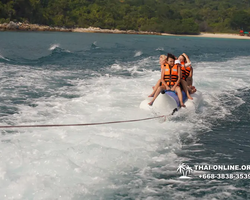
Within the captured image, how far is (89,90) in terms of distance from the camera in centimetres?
786

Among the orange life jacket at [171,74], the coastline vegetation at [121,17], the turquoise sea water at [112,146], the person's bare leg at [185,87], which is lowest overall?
the turquoise sea water at [112,146]

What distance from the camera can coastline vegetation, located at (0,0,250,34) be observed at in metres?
64.1

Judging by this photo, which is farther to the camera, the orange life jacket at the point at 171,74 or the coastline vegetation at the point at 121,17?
the coastline vegetation at the point at 121,17

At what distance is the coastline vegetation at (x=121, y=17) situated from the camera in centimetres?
6406

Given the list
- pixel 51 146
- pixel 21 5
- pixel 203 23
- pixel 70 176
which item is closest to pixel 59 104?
pixel 51 146

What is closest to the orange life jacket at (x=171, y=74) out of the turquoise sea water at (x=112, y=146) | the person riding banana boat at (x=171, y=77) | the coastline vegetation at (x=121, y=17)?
the person riding banana boat at (x=171, y=77)

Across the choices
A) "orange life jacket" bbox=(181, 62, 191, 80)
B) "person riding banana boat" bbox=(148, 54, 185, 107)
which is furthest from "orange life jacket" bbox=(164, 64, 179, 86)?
"orange life jacket" bbox=(181, 62, 191, 80)

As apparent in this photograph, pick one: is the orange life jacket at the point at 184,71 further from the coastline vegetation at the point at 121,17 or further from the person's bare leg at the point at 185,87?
the coastline vegetation at the point at 121,17

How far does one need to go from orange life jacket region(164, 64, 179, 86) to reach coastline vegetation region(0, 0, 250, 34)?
59403 millimetres

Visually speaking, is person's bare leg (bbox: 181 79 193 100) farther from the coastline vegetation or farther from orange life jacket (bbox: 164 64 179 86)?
the coastline vegetation

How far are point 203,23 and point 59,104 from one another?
79.3m

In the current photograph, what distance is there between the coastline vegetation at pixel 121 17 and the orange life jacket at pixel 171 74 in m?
59.4

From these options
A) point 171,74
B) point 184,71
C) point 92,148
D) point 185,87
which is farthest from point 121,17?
point 92,148

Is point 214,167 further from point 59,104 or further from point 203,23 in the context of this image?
point 203,23
